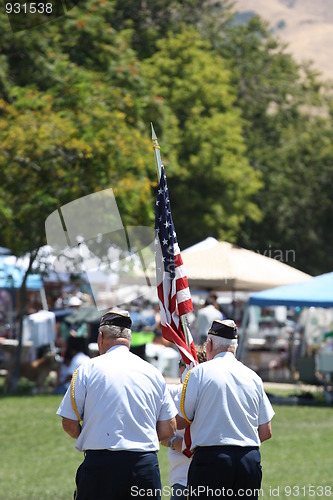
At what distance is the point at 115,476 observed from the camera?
5.96 meters

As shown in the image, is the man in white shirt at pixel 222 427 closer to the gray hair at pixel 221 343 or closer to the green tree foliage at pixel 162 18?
the gray hair at pixel 221 343

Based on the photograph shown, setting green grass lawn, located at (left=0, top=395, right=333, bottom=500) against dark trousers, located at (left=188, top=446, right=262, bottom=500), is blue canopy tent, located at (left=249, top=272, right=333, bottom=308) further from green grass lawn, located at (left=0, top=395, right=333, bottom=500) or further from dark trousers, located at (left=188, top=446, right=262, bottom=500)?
dark trousers, located at (left=188, top=446, right=262, bottom=500)

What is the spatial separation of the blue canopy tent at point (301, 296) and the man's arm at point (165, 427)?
1327 cm

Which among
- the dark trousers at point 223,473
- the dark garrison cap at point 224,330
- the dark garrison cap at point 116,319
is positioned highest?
the dark garrison cap at point 116,319

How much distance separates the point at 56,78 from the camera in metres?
24.1

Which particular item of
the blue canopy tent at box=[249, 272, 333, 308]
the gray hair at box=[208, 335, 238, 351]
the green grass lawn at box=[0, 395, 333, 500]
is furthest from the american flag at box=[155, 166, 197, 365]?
the blue canopy tent at box=[249, 272, 333, 308]

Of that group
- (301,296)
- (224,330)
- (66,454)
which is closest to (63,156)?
(301,296)

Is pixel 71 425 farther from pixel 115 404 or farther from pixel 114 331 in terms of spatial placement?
pixel 114 331

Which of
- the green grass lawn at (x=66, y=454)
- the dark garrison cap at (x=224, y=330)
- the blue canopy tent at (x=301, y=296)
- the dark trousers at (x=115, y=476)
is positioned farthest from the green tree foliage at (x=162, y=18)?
the dark trousers at (x=115, y=476)

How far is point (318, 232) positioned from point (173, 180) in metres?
12.8

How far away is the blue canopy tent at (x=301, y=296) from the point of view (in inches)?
766

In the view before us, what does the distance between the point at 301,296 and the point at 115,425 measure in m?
14.1

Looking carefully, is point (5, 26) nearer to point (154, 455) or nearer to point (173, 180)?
A: point (173, 180)

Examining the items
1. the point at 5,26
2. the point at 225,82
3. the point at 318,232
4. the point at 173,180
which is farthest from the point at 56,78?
the point at 318,232
